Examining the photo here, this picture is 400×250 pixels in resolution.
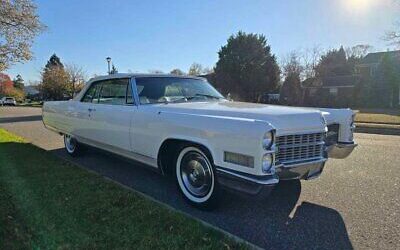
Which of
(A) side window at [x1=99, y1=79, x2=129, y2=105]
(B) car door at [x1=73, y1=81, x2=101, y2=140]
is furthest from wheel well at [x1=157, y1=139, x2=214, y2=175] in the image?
(B) car door at [x1=73, y1=81, x2=101, y2=140]

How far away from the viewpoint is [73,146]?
744 centimetres

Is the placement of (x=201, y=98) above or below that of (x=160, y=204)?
above

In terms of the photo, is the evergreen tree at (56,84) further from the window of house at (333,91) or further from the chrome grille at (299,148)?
the chrome grille at (299,148)

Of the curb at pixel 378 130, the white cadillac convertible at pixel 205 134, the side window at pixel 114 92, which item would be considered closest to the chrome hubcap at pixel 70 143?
the white cadillac convertible at pixel 205 134

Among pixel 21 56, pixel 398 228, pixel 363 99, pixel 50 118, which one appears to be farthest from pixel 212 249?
pixel 363 99

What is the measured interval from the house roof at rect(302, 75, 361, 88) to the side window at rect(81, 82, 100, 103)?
37953 millimetres

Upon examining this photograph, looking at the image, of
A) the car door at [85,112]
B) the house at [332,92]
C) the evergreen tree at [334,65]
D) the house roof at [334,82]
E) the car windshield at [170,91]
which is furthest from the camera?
the evergreen tree at [334,65]

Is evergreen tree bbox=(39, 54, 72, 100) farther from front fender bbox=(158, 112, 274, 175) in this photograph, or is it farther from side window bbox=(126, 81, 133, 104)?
front fender bbox=(158, 112, 274, 175)

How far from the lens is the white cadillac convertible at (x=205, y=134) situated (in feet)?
11.5

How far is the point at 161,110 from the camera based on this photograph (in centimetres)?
466

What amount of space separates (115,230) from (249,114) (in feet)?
6.24

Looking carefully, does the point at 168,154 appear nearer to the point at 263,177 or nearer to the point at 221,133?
the point at 221,133

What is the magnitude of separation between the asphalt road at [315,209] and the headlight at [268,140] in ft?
1.93

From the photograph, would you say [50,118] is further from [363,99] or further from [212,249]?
[363,99]
